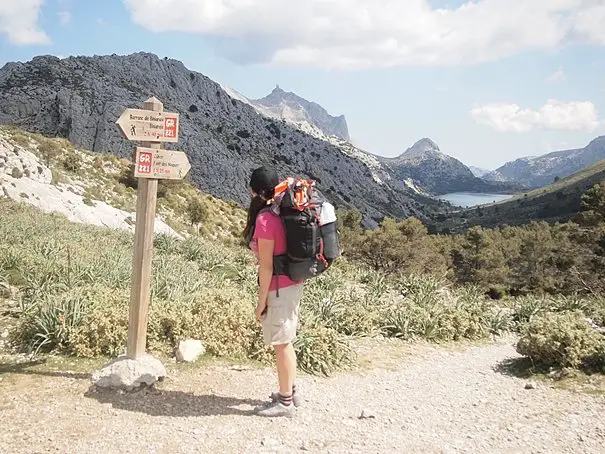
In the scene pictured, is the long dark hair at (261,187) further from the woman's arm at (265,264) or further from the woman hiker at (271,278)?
the woman's arm at (265,264)

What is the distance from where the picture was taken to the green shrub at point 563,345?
21.6 ft

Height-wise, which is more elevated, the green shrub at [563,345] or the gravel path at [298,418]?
the green shrub at [563,345]

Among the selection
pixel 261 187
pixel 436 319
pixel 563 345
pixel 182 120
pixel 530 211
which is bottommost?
pixel 436 319

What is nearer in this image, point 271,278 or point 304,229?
point 304,229

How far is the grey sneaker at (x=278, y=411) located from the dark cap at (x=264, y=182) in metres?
1.98

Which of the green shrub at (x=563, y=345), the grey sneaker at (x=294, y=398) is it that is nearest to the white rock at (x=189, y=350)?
the grey sneaker at (x=294, y=398)

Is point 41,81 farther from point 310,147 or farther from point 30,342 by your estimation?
point 30,342

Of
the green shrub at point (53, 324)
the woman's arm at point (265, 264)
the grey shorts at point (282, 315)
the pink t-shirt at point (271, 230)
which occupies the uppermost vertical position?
the pink t-shirt at point (271, 230)

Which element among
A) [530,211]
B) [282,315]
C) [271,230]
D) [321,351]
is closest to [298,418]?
[282,315]

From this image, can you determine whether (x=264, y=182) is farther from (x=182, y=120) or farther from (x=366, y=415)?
(x=182, y=120)

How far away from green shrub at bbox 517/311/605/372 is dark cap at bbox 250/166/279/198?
4744 millimetres

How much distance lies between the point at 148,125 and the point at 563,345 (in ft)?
19.6

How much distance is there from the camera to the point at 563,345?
678cm

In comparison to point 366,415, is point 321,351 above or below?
above
